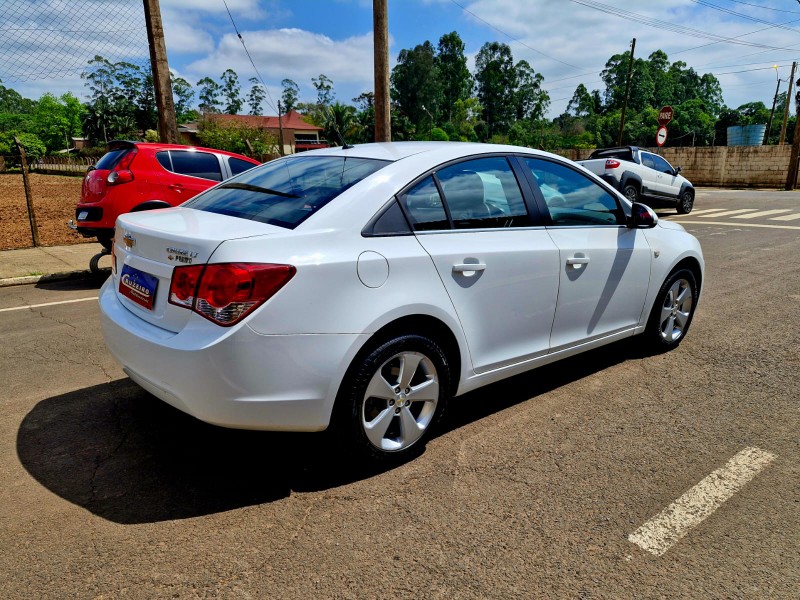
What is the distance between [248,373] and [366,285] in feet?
2.18

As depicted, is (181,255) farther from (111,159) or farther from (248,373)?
(111,159)

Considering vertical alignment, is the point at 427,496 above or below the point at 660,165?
below

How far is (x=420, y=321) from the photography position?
294 centimetres

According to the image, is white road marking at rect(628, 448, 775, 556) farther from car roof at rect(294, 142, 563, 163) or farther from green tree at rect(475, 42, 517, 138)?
green tree at rect(475, 42, 517, 138)

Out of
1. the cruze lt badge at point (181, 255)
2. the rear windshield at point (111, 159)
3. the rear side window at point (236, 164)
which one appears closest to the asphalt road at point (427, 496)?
the cruze lt badge at point (181, 255)

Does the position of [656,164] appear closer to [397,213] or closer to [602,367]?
[602,367]

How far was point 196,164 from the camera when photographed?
27.6ft

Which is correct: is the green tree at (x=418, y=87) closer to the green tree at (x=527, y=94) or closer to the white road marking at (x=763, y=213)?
the green tree at (x=527, y=94)

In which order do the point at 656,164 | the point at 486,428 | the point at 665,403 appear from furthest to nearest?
the point at 656,164 → the point at 665,403 → the point at 486,428

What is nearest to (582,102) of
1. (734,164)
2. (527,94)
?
(527,94)

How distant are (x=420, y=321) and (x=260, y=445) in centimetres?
116

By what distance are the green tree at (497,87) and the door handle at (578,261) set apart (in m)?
110

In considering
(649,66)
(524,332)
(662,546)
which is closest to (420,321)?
(524,332)

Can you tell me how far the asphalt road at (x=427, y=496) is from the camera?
221 centimetres
